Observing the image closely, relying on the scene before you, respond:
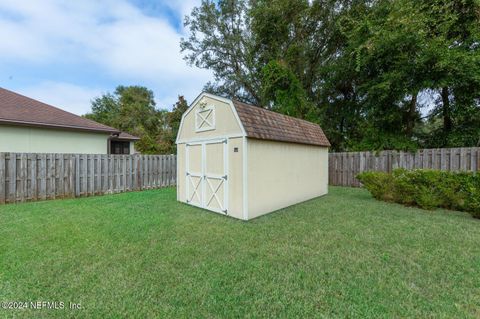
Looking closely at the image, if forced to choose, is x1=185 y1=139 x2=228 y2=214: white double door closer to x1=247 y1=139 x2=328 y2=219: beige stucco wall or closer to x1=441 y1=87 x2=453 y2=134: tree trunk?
x1=247 y1=139 x2=328 y2=219: beige stucco wall

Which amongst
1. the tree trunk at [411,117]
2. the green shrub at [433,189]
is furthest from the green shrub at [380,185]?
the tree trunk at [411,117]

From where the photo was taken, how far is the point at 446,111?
10.1m

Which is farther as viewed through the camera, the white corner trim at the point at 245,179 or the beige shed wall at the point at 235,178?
the beige shed wall at the point at 235,178

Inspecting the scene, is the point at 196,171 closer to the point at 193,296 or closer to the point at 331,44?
the point at 193,296

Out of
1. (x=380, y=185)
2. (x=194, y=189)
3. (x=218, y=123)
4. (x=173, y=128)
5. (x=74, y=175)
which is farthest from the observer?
(x=173, y=128)

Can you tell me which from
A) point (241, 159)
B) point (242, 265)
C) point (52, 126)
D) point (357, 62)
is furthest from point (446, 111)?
point (52, 126)

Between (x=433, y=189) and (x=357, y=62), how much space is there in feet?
23.2

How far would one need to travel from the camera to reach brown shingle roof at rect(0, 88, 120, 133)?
343 inches

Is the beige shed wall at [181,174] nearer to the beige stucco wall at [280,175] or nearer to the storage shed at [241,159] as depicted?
the storage shed at [241,159]

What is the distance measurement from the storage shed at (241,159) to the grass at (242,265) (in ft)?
2.32

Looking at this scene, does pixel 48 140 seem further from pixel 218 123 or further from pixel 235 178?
pixel 235 178

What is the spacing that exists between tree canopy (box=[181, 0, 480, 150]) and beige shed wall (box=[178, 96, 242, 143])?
8.09 meters

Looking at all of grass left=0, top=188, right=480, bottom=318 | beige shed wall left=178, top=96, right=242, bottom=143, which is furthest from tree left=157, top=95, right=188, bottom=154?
grass left=0, top=188, right=480, bottom=318

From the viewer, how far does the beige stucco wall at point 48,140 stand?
8681 mm
